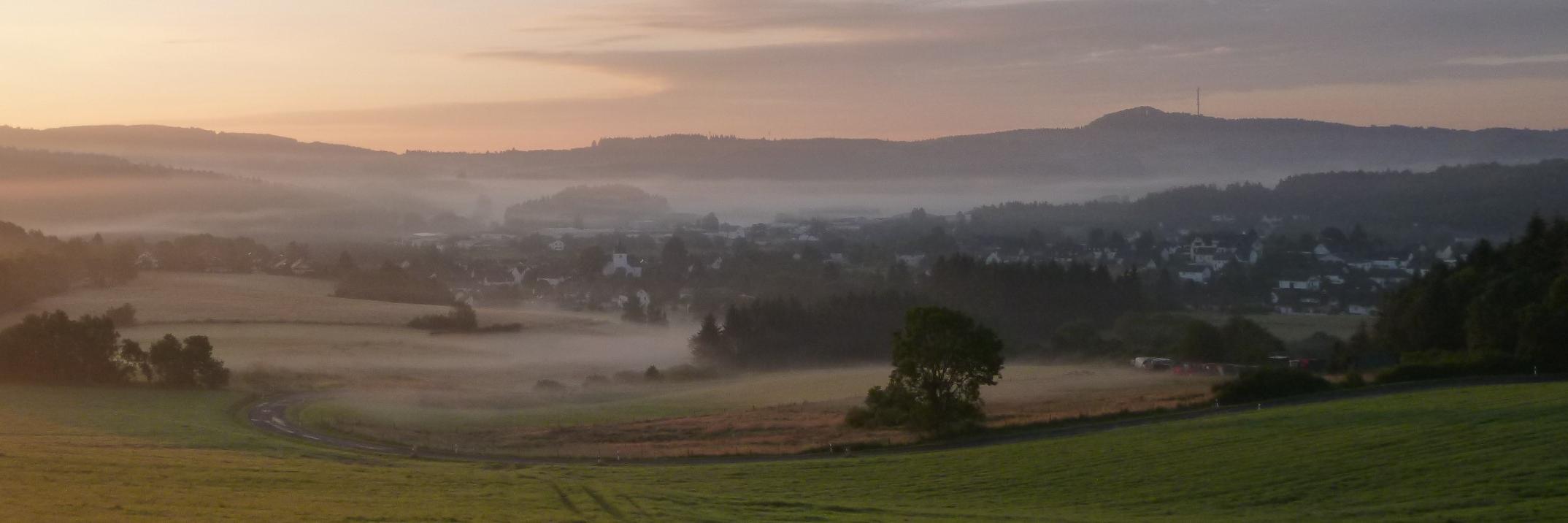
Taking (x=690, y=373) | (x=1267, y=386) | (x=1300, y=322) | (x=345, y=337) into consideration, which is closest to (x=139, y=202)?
(x=345, y=337)

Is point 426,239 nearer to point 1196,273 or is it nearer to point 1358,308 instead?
point 1196,273

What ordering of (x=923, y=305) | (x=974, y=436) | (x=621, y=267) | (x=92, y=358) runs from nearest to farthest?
1. (x=974, y=436)
2. (x=92, y=358)
3. (x=923, y=305)
4. (x=621, y=267)

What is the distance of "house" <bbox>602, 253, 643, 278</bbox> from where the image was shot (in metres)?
151

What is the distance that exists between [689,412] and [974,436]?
61.0 ft

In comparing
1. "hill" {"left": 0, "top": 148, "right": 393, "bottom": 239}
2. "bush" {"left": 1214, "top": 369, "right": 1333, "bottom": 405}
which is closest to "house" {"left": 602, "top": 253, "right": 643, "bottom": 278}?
"hill" {"left": 0, "top": 148, "right": 393, "bottom": 239}

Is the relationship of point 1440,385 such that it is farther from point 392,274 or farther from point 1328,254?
point 1328,254

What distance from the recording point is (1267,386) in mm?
47156

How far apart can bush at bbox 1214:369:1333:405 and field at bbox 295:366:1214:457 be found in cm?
111

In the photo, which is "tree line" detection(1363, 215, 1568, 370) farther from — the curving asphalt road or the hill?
the hill

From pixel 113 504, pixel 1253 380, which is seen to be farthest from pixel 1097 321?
pixel 113 504

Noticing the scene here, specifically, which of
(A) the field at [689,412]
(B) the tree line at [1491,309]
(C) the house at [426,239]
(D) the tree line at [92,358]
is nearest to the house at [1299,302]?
(B) the tree line at [1491,309]

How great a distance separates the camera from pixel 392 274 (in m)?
119

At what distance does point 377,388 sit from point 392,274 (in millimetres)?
52644

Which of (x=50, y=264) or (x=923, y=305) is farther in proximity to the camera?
(x=50, y=264)
